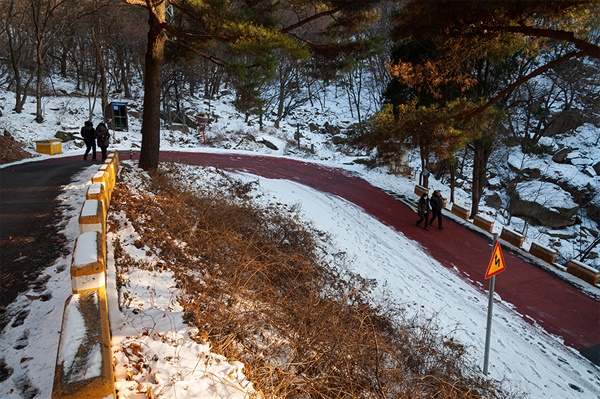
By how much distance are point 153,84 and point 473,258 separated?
12.7 meters

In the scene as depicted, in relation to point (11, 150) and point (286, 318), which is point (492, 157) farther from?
point (11, 150)

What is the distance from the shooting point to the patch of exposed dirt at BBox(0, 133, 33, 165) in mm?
17189

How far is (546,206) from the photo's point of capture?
2702 cm

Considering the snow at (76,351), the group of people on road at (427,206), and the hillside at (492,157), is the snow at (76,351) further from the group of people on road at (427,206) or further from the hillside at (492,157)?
the hillside at (492,157)

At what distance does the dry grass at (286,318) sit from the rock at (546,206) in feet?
72.8

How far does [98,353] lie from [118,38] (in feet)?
113

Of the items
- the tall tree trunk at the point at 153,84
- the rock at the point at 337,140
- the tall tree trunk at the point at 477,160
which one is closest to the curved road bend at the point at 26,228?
the tall tree trunk at the point at 153,84

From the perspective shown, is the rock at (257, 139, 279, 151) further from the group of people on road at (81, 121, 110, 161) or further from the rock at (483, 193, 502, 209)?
the group of people on road at (81, 121, 110, 161)

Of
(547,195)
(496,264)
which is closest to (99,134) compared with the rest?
(496,264)

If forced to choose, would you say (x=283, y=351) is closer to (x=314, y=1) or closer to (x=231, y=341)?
(x=231, y=341)

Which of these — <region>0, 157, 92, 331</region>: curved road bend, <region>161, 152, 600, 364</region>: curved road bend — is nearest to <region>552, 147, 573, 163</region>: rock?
<region>161, 152, 600, 364</region>: curved road bend

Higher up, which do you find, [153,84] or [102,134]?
[153,84]

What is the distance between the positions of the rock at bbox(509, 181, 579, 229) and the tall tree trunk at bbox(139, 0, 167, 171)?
2409 cm

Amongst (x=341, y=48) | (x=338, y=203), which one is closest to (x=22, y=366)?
(x=341, y=48)
